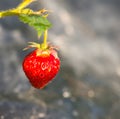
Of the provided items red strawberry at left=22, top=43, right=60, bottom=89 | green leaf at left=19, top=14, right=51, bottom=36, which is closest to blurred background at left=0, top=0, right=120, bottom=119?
red strawberry at left=22, top=43, right=60, bottom=89

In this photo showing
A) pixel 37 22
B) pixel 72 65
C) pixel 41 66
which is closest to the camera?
pixel 37 22

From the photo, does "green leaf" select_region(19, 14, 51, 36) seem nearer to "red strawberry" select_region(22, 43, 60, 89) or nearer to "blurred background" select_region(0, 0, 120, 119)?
"red strawberry" select_region(22, 43, 60, 89)

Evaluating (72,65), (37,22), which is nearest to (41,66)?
(37,22)

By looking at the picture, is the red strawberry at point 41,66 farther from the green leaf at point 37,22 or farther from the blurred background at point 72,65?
the blurred background at point 72,65

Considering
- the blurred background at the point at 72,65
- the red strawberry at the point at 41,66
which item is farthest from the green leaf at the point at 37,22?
the blurred background at the point at 72,65

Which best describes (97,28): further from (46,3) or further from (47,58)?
(47,58)

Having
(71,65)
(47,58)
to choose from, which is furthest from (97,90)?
(47,58)

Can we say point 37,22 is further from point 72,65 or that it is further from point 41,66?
point 72,65
